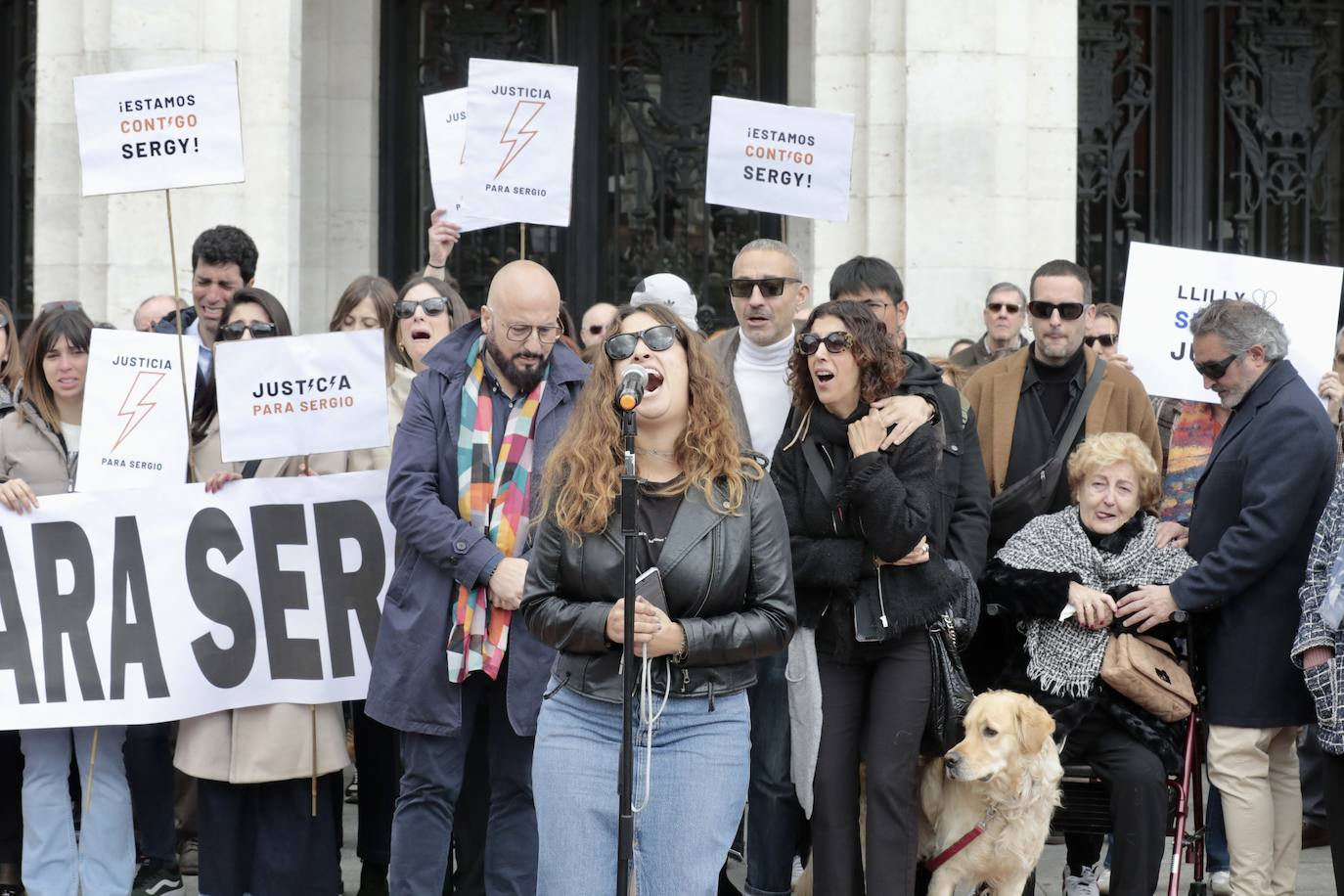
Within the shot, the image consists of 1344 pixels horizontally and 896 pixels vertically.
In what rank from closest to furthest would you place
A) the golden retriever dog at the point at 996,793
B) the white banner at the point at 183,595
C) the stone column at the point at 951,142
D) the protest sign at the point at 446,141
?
the golden retriever dog at the point at 996,793 → the white banner at the point at 183,595 → the protest sign at the point at 446,141 → the stone column at the point at 951,142

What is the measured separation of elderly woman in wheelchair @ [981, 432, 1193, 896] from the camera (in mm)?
6230

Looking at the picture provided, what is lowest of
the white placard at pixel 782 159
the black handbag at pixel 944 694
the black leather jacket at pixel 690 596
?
the black handbag at pixel 944 694

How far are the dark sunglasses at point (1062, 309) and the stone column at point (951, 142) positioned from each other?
152 inches

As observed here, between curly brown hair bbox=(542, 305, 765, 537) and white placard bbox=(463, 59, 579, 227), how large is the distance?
110 inches

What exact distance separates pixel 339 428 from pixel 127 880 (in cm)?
185

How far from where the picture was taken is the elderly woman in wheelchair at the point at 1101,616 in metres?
6.23

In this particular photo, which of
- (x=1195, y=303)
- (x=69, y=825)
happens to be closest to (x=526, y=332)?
(x=69, y=825)

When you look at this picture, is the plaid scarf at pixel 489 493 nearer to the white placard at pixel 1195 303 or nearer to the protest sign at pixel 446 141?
the protest sign at pixel 446 141

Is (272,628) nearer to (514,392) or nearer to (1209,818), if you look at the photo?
(514,392)

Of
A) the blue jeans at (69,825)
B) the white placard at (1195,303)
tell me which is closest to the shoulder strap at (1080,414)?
the white placard at (1195,303)

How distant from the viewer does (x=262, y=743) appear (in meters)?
6.47

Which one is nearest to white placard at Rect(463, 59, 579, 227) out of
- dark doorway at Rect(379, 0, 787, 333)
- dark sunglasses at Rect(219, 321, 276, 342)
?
dark sunglasses at Rect(219, 321, 276, 342)

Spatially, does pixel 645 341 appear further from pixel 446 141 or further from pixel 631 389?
pixel 446 141

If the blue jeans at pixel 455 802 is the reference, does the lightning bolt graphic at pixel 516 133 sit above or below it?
above
